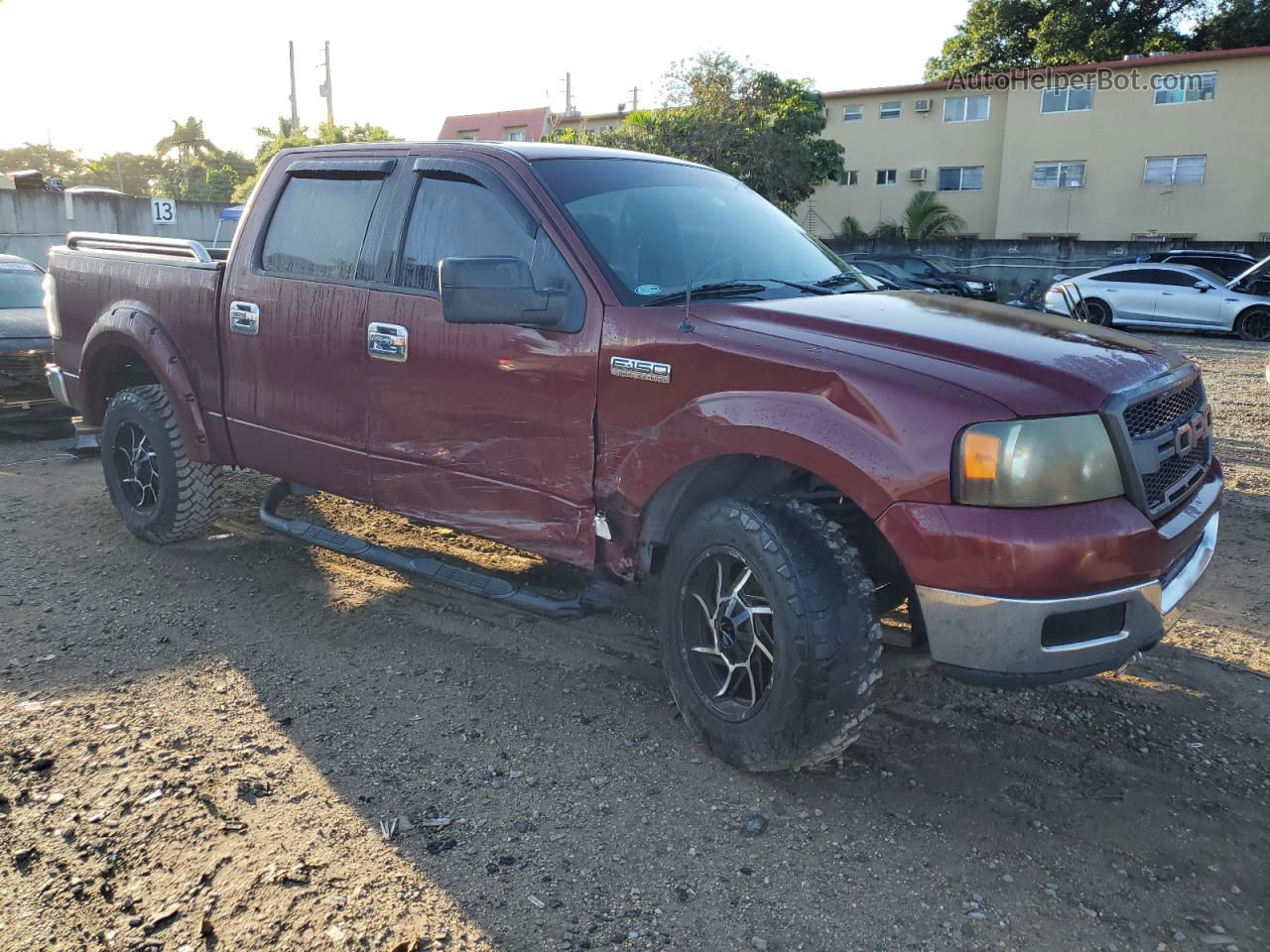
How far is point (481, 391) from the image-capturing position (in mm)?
3736

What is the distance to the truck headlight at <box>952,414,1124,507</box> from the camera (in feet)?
8.73

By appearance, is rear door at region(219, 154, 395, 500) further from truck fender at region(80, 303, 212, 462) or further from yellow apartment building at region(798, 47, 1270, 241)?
yellow apartment building at region(798, 47, 1270, 241)

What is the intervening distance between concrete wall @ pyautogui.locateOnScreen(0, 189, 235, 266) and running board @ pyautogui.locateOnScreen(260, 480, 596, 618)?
643 inches

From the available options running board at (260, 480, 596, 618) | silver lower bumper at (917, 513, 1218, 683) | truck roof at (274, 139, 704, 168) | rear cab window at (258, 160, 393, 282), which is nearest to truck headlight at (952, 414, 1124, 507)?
silver lower bumper at (917, 513, 1218, 683)

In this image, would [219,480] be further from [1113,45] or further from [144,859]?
[1113,45]

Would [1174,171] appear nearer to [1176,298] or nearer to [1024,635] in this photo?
[1176,298]

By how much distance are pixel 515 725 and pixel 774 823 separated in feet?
3.36

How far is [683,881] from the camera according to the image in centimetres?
273

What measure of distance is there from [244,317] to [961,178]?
35.2m

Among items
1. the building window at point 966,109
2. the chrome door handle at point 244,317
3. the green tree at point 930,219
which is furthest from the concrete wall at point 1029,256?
the chrome door handle at point 244,317

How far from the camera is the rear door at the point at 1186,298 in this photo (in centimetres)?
1819

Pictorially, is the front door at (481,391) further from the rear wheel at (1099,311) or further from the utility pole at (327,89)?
the utility pole at (327,89)

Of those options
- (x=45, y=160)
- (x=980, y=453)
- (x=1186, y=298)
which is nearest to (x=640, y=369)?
(x=980, y=453)

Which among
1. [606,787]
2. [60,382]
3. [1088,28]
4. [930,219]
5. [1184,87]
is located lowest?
[606,787]
